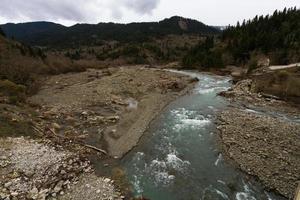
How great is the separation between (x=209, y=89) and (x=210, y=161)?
76.8 feet

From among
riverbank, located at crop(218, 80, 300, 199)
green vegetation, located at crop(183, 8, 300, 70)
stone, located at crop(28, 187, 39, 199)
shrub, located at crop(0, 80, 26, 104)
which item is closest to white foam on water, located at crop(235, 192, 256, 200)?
riverbank, located at crop(218, 80, 300, 199)

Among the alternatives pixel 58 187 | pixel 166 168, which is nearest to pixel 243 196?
pixel 166 168

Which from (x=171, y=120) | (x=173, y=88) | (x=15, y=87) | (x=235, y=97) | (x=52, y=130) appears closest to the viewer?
(x=52, y=130)

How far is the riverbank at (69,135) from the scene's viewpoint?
11852 millimetres

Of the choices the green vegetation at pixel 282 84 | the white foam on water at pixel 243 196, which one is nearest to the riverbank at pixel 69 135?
the white foam on water at pixel 243 196

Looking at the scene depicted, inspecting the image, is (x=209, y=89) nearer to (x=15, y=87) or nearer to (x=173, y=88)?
(x=173, y=88)

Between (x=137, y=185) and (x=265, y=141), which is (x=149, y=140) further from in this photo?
(x=265, y=141)

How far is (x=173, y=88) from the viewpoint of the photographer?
37000 mm

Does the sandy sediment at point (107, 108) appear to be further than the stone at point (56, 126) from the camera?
No

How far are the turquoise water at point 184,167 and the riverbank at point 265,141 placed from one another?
899 mm

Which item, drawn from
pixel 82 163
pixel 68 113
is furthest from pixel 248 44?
pixel 82 163

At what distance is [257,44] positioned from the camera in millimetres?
67000

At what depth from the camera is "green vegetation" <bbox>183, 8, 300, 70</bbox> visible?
57594 millimetres

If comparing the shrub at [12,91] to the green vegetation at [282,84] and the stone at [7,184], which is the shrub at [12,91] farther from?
the green vegetation at [282,84]
